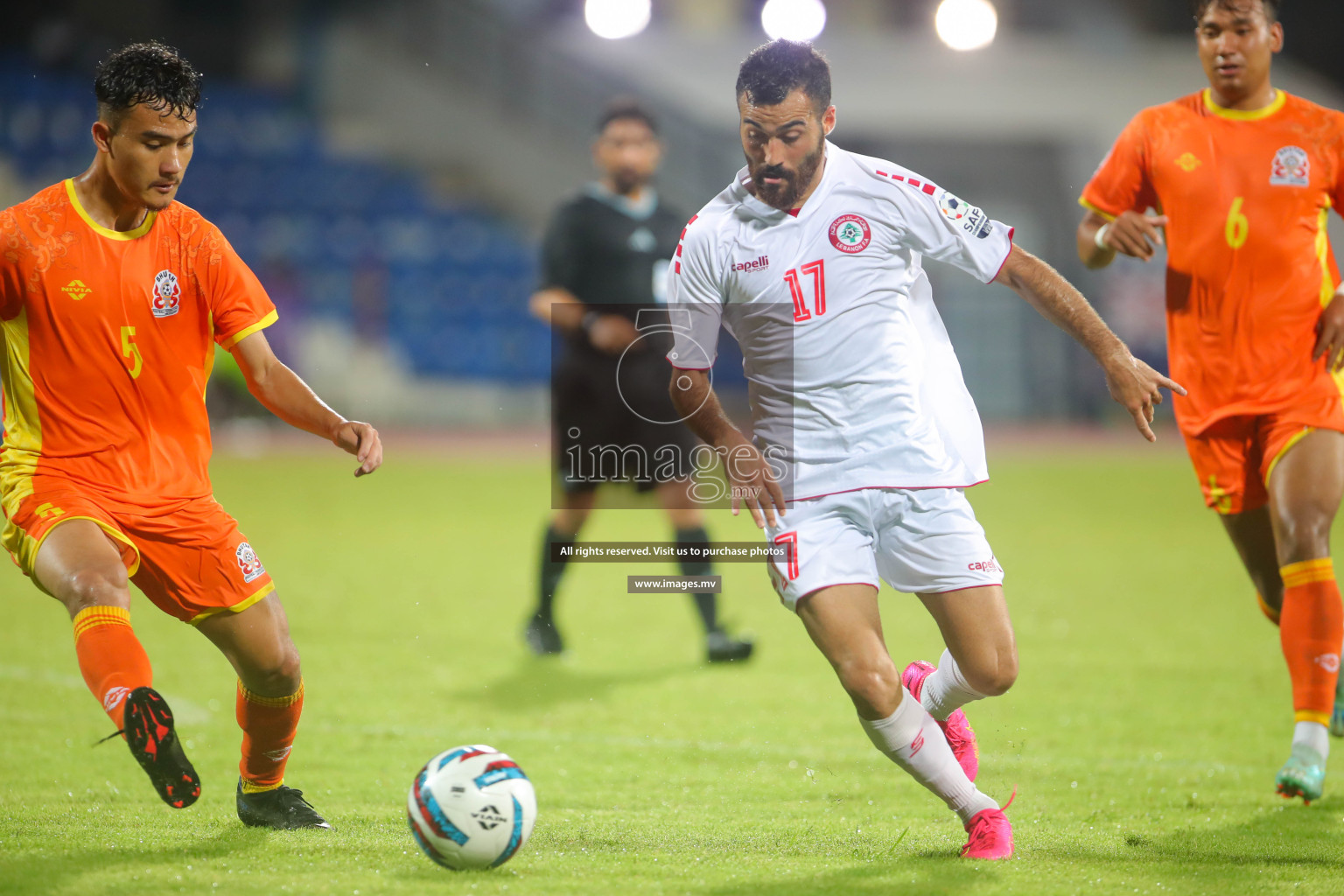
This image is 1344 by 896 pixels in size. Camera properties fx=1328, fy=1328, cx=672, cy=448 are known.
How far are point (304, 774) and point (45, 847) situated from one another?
3.56 ft

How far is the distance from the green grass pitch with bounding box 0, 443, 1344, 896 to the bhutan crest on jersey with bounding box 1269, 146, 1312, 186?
6.70 ft

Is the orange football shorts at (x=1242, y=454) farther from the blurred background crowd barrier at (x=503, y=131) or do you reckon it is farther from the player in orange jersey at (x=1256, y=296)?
the blurred background crowd barrier at (x=503, y=131)

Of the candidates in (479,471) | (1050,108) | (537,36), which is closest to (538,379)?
(479,471)

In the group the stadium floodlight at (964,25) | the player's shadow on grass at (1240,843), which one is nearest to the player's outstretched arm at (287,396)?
the player's shadow on grass at (1240,843)

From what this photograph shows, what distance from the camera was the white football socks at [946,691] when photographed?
12.5 ft

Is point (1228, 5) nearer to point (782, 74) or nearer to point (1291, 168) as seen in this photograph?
point (1291, 168)

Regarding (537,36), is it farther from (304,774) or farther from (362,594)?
(304,774)

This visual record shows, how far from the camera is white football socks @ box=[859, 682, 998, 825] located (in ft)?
11.5

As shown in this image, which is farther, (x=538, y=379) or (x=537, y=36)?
(x=537, y=36)

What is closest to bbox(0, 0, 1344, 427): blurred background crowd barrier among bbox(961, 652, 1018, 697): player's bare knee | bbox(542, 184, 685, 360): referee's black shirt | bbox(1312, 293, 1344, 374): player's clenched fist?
bbox(542, 184, 685, 360): referee's black shirt

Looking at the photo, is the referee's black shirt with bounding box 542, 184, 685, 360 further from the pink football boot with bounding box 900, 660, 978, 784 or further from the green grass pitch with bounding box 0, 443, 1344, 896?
the pink football boot with bounding box 900, 660, 978, 784

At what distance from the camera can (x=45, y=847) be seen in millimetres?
3578

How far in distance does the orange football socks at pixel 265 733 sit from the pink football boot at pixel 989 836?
6.38 feet

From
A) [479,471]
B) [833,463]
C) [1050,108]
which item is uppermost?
[1050,108]
